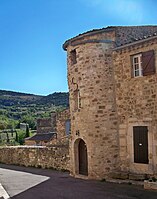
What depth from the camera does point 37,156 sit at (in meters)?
18.9

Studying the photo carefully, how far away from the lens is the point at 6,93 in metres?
73.1

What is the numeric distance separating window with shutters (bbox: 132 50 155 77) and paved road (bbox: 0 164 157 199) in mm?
4400

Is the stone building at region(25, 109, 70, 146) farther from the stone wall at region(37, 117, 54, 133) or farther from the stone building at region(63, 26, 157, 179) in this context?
the stone building at region(63, 26, 157, 179)

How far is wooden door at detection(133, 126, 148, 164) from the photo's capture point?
12.5 m

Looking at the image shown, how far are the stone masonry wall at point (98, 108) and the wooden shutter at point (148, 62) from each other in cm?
178

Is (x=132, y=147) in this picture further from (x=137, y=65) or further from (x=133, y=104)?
(x=137, y=65)

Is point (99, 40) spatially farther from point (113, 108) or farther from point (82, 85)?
point (113, 108)

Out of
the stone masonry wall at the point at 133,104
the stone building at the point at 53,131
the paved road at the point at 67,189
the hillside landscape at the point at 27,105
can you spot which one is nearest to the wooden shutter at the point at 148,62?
the stone masonry wall at the point at 133,104

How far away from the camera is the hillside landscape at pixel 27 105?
200ft

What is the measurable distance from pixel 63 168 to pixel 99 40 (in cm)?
713

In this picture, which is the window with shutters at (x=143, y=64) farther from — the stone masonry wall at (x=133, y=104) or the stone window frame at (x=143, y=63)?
the stone masonry wall at (x=133, y=104)

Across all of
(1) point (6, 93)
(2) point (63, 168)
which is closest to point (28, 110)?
(1) point (6, 93)

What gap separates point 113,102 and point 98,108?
700 millimetres

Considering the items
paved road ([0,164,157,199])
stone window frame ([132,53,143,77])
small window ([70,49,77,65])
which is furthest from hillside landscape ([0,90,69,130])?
stone window frame ([132,53,143,77])
